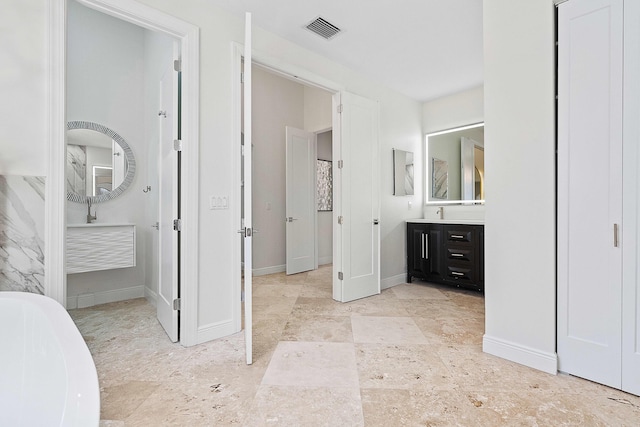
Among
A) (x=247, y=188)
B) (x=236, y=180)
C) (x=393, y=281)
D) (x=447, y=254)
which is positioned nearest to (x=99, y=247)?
(x=236, y=180)

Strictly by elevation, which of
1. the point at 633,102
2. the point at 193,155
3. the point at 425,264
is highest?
the point at 633,102

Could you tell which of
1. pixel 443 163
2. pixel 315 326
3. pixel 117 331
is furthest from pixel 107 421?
pixel 443 163

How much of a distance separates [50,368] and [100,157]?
2894 millimetres

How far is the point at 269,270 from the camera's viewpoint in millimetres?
4734

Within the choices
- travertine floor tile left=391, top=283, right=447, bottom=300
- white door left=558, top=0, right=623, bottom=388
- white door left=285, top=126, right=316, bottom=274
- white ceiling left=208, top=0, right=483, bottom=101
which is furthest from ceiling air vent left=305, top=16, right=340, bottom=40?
travertine floor tile left=391, top=283, right=447, bottom=300

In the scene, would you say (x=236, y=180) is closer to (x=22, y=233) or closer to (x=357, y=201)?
(x=22, y=233)

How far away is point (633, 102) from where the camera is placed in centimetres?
165

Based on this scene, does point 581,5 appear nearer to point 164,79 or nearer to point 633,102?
point 633,102

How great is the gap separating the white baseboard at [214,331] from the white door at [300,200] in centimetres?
225

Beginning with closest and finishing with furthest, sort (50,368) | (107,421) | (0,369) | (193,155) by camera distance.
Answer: (50,368) → (0,369) → (107,421) → (193,155)

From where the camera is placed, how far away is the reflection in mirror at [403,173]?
4.06m

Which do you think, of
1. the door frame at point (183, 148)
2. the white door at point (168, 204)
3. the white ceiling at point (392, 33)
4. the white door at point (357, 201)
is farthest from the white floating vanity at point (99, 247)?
the white ceiling at point (392, 33)

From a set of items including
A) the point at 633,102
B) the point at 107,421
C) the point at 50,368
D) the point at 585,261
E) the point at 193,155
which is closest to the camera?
the point at 50,368

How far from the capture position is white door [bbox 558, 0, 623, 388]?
1.70 metres
